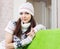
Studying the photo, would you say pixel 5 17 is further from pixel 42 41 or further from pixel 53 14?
pixel 42 41

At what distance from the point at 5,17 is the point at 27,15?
0.78m

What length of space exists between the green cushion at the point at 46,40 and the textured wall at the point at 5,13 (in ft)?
2.92

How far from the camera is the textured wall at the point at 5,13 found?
1924 mm

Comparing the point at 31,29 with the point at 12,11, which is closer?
the point at 31,29

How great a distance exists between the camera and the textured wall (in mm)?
1924

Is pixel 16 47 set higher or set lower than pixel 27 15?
lower

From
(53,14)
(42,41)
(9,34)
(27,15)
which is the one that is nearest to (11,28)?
(9,34)

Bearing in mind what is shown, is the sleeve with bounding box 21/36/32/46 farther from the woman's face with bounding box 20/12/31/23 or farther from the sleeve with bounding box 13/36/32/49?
the woman's face with bounding box 20/12/31/23

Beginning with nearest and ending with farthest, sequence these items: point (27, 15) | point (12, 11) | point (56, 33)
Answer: point (56, 33) < point (27, 15) < point (12, 11)

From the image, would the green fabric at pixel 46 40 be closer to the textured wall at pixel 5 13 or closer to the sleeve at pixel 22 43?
the sleeve at pixel 22 43

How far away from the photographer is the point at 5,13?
6.36ft

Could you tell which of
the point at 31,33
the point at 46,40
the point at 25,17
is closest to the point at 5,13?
the point at 25,17

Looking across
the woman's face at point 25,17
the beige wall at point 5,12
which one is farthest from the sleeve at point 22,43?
the beige wall at point 5,12

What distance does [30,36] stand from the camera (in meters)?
1.10
